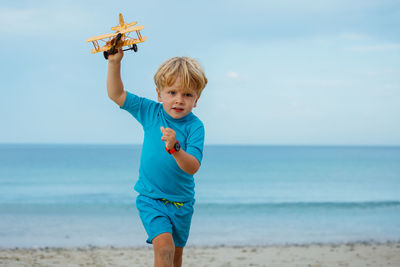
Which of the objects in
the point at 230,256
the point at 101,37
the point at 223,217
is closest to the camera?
the point at 101,37

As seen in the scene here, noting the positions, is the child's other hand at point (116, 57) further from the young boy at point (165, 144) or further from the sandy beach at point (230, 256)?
the sandy beach at point (230, 256)

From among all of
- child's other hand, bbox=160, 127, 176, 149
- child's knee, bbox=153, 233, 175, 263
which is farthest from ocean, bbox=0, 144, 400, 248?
child's other hand, bbox=160, 127, 176, 149

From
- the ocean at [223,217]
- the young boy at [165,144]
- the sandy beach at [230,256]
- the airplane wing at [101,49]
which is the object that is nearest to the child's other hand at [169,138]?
the young boy at [165,144]

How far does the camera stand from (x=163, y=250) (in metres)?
2.99

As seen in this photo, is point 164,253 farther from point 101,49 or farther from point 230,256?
point 230,256

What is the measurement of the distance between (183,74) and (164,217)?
3.13ft

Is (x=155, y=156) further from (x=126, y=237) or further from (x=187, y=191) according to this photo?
(x=126, y=237)

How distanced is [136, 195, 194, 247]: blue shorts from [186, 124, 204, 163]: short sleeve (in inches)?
16.7

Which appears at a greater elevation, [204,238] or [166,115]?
[166,115]

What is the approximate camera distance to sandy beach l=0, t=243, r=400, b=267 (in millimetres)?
7270

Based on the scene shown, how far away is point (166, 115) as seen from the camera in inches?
129

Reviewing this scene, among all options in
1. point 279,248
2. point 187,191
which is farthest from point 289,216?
point 187,191

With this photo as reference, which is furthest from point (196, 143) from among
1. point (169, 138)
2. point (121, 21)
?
point (121, 21)

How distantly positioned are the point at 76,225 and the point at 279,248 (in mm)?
5896
